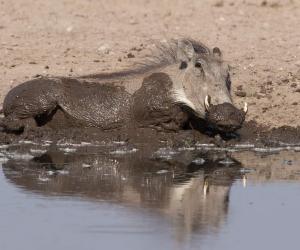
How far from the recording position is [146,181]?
914 centimetres

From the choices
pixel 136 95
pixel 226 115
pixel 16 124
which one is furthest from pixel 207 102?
pixel 16 124

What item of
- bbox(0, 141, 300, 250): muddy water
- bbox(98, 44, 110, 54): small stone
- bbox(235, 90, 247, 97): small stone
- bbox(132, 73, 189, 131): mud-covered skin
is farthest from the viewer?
bbox(98, 44, 110, 54): small stone

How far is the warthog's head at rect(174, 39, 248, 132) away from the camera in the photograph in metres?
10.7

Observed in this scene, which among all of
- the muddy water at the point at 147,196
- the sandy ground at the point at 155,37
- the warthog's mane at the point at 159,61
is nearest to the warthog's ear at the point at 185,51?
the warthog's mane at the point at 159,61

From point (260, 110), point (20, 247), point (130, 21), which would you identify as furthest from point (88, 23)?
point (20, 247)

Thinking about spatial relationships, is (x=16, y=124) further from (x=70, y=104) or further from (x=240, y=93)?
(x=240, y=93)

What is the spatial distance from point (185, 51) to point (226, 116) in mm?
855

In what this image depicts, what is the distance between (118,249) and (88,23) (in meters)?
8.98

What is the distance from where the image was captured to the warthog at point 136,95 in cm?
1097

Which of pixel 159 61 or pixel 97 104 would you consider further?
pixel 159 61

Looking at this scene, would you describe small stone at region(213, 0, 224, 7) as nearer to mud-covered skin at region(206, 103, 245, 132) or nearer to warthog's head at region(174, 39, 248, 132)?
warthog's head at region(174, 39, 248, 132)

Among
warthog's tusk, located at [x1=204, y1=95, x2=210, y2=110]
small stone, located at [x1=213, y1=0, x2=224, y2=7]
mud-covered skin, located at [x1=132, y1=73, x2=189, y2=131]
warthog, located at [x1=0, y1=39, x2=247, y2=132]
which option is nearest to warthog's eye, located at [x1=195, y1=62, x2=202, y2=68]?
warthog, located at [x1=0, y1=39, x2=247, y2=132]

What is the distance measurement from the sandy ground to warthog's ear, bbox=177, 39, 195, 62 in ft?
4.29

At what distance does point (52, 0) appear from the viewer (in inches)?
640
